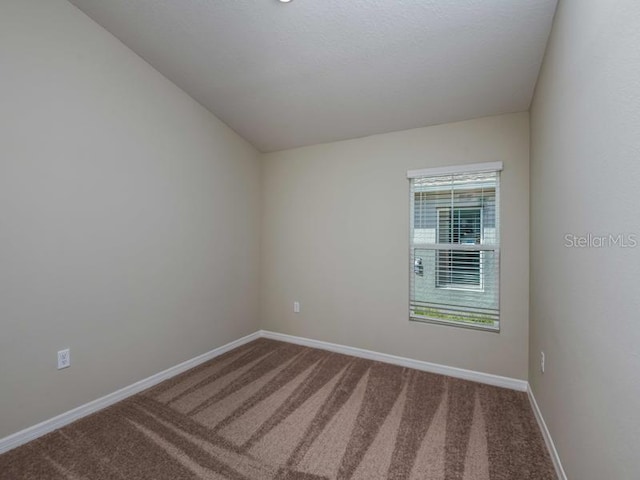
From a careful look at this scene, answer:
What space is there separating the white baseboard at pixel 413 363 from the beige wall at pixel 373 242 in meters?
0.05

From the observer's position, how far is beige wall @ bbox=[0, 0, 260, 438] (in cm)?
177

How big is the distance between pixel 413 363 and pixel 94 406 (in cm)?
264

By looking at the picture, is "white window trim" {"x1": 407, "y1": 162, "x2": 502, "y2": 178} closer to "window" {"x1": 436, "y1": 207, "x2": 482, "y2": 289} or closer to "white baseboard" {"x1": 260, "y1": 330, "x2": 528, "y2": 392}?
"window" {"x1": 436, "y1": 207, "x2": 482, "y2": 289}

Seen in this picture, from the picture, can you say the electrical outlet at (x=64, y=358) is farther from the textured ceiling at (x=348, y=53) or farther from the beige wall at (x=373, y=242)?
the textured ceiling at (x=348, y=53)

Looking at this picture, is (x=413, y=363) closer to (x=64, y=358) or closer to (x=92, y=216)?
(x=64, y=358)

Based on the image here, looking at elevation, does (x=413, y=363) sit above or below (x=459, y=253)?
below

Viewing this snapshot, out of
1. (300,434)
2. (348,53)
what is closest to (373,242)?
(348,53)

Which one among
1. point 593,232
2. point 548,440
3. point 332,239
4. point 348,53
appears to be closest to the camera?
point 593,232

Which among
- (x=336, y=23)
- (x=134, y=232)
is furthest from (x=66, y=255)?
(x=336, y=23)

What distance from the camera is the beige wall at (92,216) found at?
177 cm

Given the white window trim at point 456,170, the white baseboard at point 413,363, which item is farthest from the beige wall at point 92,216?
the white window trim at point 456,170

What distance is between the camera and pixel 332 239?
328 centimetres

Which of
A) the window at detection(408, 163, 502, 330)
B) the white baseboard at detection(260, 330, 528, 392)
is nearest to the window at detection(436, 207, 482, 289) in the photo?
the window at detection(408, 163, 502, 330)

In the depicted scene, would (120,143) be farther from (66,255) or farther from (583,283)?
(583,283)
